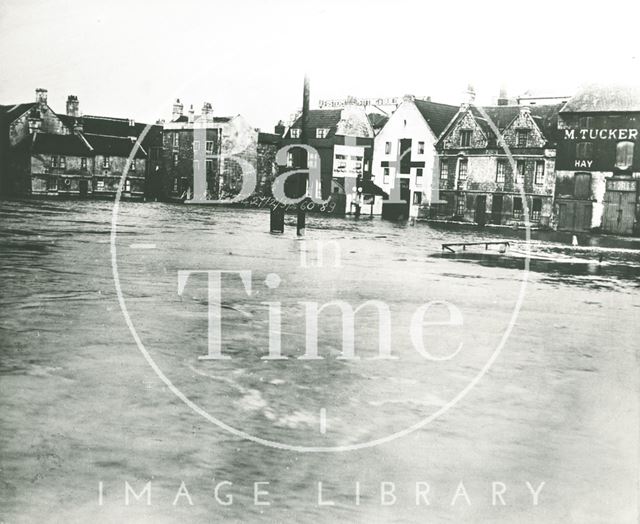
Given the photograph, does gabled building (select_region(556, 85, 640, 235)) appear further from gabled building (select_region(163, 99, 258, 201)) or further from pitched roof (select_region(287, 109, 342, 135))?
pitched roof (select_region(287, 109, 342, 135))

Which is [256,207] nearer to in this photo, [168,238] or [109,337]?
[168,238]

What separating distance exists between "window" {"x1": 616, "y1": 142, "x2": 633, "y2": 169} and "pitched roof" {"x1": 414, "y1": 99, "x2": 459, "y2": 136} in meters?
24.4

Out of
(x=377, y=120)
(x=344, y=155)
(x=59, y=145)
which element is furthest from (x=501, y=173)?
(x=377, y=120)

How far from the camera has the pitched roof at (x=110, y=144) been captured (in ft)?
26.4

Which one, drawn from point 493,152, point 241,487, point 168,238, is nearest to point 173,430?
point 241,487

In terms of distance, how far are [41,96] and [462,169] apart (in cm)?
1597

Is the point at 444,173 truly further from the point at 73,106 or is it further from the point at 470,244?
the point at 73,106

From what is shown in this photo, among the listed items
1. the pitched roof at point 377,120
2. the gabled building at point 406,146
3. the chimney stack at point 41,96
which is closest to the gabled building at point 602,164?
the chimney stack at point 41,96

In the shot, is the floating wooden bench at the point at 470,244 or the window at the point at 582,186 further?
the floating wooden bench at the point at 470,244

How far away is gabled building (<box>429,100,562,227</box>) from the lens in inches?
583

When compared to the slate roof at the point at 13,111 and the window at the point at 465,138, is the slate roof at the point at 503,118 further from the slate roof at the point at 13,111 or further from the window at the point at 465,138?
the slate roof at the point at 13,111

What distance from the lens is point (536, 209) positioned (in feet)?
58.5

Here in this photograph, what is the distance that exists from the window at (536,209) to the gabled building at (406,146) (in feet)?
47.4

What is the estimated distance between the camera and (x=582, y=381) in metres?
6.03
